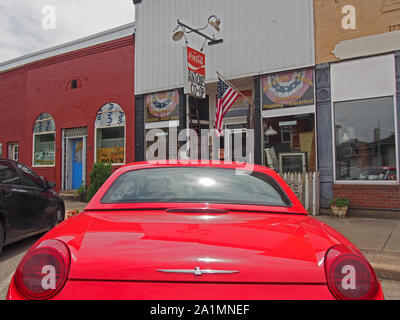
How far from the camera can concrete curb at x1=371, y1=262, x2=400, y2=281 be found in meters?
4.29

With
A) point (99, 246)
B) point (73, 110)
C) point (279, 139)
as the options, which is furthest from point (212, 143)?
point (99, 246)

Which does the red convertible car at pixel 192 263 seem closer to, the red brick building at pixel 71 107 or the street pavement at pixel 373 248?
the street pavement at pixel 373 248

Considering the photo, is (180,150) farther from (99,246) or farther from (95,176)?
(99,246)

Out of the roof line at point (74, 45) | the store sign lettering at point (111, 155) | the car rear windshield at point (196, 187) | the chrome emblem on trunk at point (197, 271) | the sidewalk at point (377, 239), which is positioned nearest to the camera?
the chrome emblem on trunk at point (197, 271)

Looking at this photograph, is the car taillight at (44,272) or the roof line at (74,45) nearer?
the car taillight at (44,272)

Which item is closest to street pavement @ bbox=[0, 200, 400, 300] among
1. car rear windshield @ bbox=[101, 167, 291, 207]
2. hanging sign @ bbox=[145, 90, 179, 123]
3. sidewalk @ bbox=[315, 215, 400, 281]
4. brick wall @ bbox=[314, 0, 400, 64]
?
sidewalk @ bbox=[315, 215, 400, 281]

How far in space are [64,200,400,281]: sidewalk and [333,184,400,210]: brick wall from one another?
40cm

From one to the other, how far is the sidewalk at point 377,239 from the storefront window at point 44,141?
1163 cm

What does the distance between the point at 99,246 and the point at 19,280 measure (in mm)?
403

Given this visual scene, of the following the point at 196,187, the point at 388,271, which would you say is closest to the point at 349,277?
Result: the point at 196,187

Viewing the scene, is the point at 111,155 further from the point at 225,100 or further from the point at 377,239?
the point at 377,239

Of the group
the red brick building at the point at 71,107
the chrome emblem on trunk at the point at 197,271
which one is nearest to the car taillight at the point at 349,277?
the chrome emblem on trunk at the point at 197,271

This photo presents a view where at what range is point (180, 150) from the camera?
11305 mm

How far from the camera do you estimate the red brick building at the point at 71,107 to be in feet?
41.0
